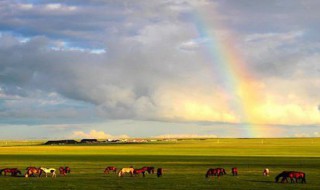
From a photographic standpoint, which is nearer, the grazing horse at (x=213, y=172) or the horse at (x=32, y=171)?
the grazing horse at (x=213, y=172)

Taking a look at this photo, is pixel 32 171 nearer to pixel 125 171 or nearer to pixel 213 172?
pixel 125 171

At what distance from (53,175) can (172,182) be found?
11.9 metres

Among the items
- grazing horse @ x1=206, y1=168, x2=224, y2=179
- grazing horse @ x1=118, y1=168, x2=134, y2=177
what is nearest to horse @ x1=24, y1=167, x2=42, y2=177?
grazing horse @ x1=118, y1=168, x2=134, y2=177

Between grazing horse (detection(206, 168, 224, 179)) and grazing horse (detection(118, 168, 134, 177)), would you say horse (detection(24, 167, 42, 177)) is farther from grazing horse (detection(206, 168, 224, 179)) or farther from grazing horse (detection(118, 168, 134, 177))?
grazing horse (detection(206, 168, 224, 179))

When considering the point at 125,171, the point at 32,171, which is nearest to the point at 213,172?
the point at 125,171

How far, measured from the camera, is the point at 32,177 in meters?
42.5

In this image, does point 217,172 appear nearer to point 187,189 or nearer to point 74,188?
point 187,189

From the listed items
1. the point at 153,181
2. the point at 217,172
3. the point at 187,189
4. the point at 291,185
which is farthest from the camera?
the point at 217,172

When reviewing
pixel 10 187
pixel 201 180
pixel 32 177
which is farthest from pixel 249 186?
pixel 32 177

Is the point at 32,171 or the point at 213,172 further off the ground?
the point at 32,171

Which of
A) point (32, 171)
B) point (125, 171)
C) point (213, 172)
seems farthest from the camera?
point (32, 171)

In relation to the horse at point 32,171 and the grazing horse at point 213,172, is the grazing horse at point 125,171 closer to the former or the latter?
the grazing horse at point 213,172

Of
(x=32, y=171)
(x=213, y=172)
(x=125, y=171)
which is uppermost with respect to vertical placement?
(x=32, y=171)

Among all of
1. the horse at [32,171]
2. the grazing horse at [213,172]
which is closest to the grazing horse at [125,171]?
the grazing horse at [213,172]
